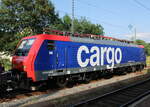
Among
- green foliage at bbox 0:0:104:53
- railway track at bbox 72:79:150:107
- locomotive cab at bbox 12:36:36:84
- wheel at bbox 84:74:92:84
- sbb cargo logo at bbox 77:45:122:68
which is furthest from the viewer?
green foliage at bbox 0:0:104:53

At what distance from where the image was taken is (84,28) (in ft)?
167

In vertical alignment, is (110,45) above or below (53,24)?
below

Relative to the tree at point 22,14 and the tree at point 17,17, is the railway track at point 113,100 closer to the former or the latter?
the tree at point 17,17

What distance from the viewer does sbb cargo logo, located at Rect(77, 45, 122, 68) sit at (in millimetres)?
12345

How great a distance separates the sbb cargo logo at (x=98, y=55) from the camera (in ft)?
40.5

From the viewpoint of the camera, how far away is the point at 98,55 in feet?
45.3

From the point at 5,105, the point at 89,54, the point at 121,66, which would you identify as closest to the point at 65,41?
the point at 89,54

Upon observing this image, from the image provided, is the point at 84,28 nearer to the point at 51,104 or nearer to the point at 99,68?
the point at 99,68

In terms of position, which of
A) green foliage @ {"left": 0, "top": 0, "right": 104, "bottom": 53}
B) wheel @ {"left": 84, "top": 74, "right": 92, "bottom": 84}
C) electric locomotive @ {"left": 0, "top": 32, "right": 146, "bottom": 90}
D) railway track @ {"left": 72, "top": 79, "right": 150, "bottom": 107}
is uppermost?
green foliage @ {"left": 0, "top": 0, "right": 104, "bottom": 53}

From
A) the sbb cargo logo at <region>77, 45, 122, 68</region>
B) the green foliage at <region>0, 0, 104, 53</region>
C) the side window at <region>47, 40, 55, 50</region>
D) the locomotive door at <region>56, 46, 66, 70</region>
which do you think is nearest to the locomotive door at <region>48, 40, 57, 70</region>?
the side window at <region>47, 40, 55, 50</region>

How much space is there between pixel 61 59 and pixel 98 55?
3.88 m

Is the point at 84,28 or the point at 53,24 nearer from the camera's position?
the point at 53,24

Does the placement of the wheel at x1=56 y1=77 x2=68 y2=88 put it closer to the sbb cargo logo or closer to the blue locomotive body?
the blue locomotive body

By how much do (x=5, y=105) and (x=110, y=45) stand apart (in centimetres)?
985
